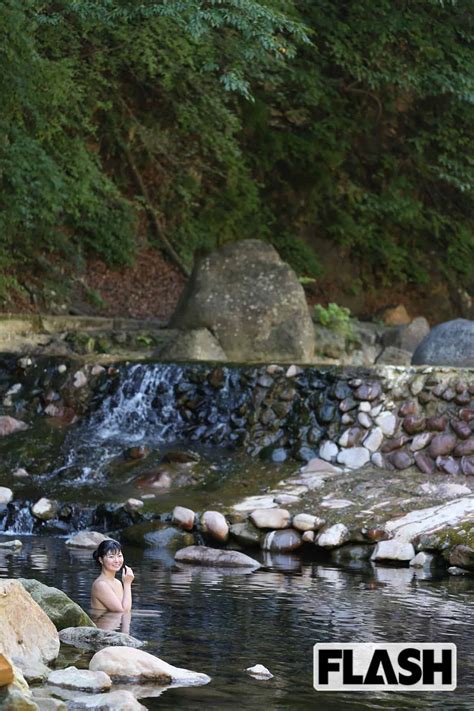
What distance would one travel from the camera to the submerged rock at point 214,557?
890cm

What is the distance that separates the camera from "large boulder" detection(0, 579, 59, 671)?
5.32 metres

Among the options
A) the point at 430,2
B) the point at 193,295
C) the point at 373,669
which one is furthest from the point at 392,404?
the point at 430,2

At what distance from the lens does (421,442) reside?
11.4 meters

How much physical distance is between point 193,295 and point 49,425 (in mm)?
3636

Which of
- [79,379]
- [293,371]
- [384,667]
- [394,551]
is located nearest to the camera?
[384,667]

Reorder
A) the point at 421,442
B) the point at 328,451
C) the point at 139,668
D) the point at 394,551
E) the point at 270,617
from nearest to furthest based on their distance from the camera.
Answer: the point at 139,668 → the point at 270,617 → the point at 394,551 → the point at 421,442 → the point at 328,451

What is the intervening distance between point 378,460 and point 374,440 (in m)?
0.23

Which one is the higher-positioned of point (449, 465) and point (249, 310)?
point (249, 310)

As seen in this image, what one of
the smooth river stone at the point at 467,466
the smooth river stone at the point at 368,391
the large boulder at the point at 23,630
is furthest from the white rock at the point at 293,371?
the large boulder at the point at 23,630

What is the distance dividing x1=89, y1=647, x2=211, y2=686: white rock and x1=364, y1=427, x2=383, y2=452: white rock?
6324mm

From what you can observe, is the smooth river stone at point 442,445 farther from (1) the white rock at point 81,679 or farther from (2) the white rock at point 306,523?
(1) the white rock at point 81,679

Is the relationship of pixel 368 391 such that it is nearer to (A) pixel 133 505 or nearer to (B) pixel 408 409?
(B) pixel 408 409

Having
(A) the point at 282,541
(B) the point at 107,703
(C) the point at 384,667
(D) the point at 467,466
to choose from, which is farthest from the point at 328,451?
(B) the point at 107,703

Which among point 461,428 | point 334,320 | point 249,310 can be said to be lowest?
point 461,428
